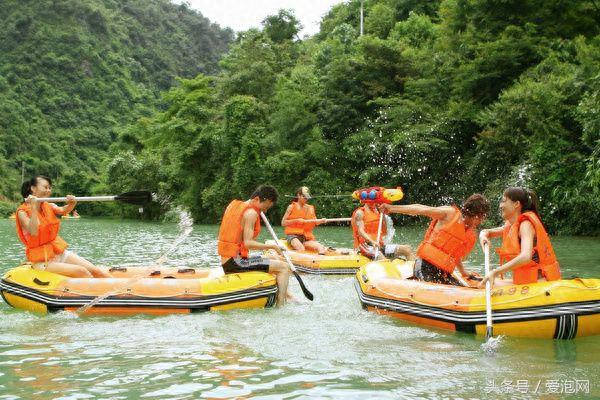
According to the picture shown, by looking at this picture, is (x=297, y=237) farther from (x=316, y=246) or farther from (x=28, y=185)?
(x=28, y=185)

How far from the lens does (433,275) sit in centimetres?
698

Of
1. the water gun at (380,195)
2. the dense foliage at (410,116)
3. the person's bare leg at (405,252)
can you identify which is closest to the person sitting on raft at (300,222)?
the person's bare leg at (405,252)

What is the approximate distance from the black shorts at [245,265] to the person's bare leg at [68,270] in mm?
1556

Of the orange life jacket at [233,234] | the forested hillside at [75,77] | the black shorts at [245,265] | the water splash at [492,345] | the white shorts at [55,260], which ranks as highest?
the forested hillside at [75,77]

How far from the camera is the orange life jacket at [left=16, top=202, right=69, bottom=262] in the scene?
7398 mm

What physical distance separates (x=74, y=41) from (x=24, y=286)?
2932 inches

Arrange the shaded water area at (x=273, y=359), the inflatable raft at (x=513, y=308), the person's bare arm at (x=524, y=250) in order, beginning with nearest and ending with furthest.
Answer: the shaded water area at (x=273, y=359) → the inflatable raft at (x=513, y=308) → the person's bare arm at (x=524, y=250)

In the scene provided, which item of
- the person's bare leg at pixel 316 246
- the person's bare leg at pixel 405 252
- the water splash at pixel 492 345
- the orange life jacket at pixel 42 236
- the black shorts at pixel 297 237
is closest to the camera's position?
the water splash at pixel 492 345

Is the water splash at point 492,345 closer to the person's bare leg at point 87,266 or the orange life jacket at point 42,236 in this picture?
the person's bare leg at point 87,266

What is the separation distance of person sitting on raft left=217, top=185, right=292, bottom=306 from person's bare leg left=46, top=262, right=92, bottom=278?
60.9 inches

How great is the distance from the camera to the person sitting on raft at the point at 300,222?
11680 millimetres

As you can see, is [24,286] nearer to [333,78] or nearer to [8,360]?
[8,360]

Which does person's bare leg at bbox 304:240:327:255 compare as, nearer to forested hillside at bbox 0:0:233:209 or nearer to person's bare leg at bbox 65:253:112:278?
person's bare leg at bbox 65:253:112:278

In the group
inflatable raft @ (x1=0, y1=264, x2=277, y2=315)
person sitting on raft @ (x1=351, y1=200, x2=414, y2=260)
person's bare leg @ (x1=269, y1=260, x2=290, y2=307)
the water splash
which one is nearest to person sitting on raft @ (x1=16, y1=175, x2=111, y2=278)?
inflatable raft @ (x1=0, y1=264, x2=277, y2=315)
